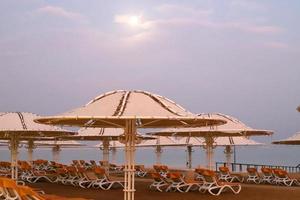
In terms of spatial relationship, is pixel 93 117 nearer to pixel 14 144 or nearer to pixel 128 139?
pixel 128 139

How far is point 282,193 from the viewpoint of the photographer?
12.5m

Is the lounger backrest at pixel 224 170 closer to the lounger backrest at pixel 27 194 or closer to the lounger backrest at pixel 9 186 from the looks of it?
the lounger backrest at pixel 9 186

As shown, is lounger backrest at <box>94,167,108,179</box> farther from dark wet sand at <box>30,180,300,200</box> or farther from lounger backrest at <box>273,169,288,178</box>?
lounger backrest at <box>273,169,288,178</box>

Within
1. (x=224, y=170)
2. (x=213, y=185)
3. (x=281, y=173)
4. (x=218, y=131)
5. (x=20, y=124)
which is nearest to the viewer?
(x=20, y=124)

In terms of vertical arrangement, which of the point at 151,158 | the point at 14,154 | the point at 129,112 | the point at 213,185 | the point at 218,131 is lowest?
the point at 151,158

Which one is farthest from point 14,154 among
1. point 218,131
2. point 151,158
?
point 151,158

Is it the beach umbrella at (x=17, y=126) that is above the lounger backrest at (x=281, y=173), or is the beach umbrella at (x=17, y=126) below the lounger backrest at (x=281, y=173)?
above

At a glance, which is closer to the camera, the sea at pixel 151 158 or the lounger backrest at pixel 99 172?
the lounger backrest at pixel 99 172

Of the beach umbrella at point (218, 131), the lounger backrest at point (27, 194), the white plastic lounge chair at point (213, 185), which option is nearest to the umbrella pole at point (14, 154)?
the white plastic lounge chair at point (213, 185)

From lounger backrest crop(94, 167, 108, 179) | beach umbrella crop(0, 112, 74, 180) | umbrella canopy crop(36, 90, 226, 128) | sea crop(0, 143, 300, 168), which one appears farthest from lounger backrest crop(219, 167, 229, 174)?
umbrella canopy crop(36, 90, 226, 128)

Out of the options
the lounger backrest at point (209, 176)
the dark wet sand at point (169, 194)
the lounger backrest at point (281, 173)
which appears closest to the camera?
the dark wet sand at point (169, 194)

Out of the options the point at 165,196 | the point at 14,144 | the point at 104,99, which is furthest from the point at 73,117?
the point at 14,144

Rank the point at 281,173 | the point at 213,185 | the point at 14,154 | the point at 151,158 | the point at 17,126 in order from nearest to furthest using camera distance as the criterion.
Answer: the point at 17,126 < the point at 213,185 < the point at 14,154 < the point at 281,173 < the point at 151,158

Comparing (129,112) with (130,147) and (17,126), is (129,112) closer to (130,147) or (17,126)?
(130,147)
